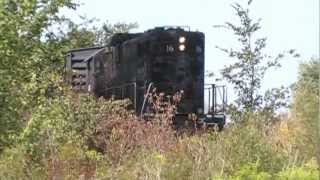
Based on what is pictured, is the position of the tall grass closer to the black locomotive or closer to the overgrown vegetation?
the overgrown vegetation

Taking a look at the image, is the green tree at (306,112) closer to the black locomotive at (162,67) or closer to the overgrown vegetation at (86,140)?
the overgrown vegetation at (86,140)

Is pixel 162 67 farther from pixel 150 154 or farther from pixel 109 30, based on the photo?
pixel 109 30

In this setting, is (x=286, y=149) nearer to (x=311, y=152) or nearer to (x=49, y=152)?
(x=311, y=152)

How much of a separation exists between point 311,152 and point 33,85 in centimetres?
450

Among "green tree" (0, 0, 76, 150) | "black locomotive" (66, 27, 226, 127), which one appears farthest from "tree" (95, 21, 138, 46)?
"green tree" (0, 0, 76, 150)

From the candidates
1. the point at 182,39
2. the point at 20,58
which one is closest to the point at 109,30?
the point at 182,39

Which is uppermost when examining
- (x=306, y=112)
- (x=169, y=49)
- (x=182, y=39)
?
(x=182, y=39)

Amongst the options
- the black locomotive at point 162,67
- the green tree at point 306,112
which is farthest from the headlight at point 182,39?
the green tree at point 306,112

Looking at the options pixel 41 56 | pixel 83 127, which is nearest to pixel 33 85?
pixel 41 56

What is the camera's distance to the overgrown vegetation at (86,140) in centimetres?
842

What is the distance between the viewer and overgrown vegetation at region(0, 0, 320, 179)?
27.6 feet

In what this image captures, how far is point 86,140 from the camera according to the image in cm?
1270

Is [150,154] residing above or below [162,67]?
below

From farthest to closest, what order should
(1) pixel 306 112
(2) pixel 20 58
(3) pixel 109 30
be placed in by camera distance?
1. (3) pixel 109 30
2. (1) pixel 306 112
3. (2) pixel 20 58
